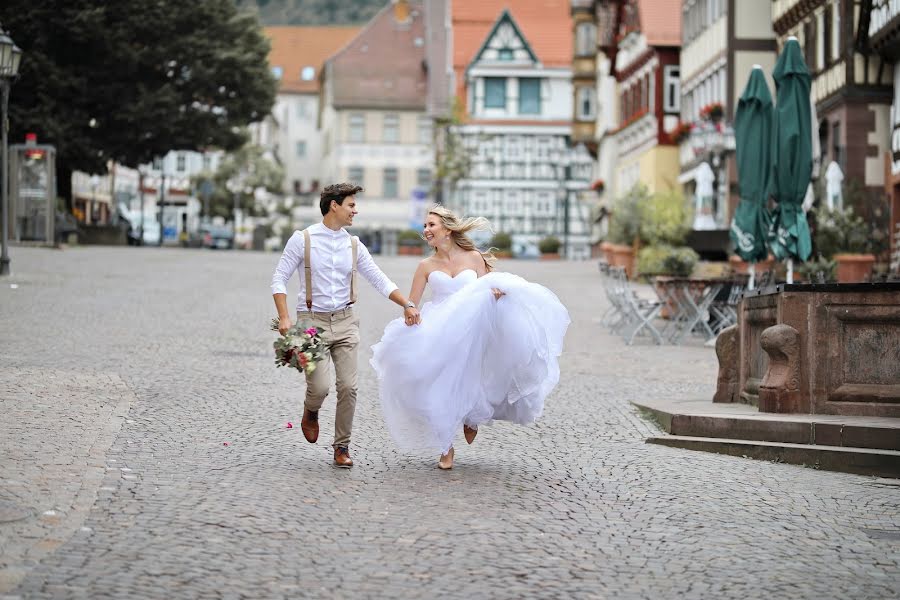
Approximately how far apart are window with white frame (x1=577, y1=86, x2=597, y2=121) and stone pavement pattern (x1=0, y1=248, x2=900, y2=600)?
6291 cm

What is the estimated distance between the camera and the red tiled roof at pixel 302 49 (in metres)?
139

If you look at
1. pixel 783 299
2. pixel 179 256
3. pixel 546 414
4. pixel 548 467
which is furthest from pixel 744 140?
pixel 179 256

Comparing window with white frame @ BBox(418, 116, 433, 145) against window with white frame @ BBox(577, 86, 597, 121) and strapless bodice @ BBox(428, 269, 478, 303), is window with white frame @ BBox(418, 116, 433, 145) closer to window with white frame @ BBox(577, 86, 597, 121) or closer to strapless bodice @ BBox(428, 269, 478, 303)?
window with white frame @ BBox(577, 86, 597, 121)

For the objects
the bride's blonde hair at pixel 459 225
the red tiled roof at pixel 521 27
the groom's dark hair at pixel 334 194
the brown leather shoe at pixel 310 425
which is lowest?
the brown leather shoe at pixel 310 425

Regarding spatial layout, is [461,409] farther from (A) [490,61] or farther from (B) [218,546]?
(A) [490,61]

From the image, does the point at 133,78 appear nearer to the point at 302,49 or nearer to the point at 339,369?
the point at 339,369

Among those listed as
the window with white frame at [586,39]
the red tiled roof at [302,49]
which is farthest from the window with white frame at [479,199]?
the red tiled roof at [302,49]

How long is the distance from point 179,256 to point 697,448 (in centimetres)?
3719

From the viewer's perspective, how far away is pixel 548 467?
10.8 m

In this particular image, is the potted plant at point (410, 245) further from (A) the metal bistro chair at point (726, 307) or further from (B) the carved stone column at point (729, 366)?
(B) the carved stone column at point (729, 366)

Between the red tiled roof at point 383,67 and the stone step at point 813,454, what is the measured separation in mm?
99040

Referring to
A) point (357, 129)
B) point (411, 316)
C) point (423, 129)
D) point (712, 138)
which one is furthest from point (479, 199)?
point (411, 316)

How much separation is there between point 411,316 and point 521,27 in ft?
287

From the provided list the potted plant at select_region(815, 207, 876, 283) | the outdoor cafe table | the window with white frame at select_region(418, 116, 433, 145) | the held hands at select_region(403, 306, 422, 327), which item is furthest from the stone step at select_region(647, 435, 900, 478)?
the window with white frame at select_region(418, 116, 433, 145)
